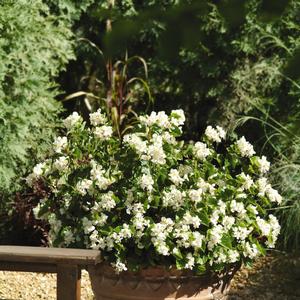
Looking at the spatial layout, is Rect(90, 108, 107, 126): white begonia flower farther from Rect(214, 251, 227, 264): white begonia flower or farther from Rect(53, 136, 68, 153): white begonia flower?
Rect(214, 251, 227, 264): white begonia flower

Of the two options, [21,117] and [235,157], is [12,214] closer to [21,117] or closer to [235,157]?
[21,117]

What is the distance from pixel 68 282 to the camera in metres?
3.37

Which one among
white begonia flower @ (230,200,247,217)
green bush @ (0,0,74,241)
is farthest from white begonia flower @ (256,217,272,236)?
green bush @ (0,0,74,241)

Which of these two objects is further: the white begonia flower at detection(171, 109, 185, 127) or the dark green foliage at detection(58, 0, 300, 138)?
the dark green foliage at detection(58, 0, 300, 138)

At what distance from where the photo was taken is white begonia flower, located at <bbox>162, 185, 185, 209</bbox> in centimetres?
364

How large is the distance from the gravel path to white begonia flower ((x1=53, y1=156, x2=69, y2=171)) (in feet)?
5.19

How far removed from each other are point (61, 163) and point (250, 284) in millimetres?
2207

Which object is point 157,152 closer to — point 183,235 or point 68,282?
point 183,235

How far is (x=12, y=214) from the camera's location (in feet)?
19.7

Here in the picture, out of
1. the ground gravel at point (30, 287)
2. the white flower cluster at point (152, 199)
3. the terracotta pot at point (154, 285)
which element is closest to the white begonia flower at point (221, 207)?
the white flower cluster at point (152, 199)

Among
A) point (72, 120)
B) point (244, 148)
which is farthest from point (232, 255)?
point (72, 120)

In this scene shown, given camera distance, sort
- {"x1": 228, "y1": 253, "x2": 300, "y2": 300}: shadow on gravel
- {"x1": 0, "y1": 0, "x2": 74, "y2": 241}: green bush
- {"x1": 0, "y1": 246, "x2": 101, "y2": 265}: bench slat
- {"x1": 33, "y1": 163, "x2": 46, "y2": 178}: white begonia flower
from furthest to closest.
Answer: {"x1": 0, "y1": 0, "x2": 74, "y2": 241}: green bush < {"x1": 228, "y1": 253, "x2": 300, "y2": 300}: shadow on gravel < {"x1": 33, "y1": 163, "x2": 46, "y2": 178}: white begonia flower < {"x1": 0, "y1": 246, "x2": 101, "y2": 265}: bench slat

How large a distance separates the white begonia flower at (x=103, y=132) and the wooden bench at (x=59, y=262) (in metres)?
0.72

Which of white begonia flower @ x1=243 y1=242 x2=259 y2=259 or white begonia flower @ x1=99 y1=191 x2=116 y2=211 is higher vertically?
white begonia flower @ x1=99 y1=191 x2=116 y2=211
